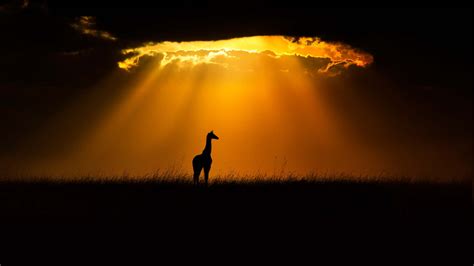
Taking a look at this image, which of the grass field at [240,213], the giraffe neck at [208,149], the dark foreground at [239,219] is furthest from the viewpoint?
the giraffe neck at [208,149]

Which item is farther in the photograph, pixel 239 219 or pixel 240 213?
pixel 240 213

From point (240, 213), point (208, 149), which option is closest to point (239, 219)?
point (240, 213)

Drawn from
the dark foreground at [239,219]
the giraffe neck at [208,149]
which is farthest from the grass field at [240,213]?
the giraffe neck at [208,149]

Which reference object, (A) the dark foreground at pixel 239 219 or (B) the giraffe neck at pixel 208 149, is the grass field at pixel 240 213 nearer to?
(A) the dark foreground at pixel 239 219

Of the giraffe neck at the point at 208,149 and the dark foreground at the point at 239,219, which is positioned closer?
the dark foreground at the point at 239,219

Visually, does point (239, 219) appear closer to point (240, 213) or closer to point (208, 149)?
point (240, 213)

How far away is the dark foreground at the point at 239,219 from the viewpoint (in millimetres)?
11383

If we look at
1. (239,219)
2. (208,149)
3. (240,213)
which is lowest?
(208,149)

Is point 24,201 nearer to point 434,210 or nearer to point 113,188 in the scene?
point 113,188

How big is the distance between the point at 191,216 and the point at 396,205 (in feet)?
17.8

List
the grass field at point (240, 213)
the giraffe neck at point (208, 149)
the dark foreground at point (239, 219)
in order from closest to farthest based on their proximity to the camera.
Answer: the dark foreground at point (239, 219), the grass field at point (240, 213), the giraffe neck at point (208, 149)

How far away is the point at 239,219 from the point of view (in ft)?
43.6

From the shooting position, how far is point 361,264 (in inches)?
411

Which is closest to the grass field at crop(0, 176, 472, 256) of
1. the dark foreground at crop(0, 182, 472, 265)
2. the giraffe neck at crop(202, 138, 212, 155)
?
the dark foreground at crop(0, 182, 472, 265)
